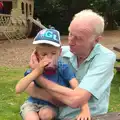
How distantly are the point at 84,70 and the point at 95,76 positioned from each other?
0.42ft

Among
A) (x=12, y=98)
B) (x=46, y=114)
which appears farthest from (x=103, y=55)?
(x=12, y=98)

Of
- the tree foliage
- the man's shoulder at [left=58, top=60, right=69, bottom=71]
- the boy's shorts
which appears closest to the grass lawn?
the boy's shorts

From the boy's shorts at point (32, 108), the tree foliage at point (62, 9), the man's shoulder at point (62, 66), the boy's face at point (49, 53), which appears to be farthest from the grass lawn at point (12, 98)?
the tree foliage at point (62, 9)

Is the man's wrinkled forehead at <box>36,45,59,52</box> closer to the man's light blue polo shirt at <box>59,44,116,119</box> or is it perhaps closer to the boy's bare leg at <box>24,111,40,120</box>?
the man's light blue polo shirt at <box>59,44,116,119</box>

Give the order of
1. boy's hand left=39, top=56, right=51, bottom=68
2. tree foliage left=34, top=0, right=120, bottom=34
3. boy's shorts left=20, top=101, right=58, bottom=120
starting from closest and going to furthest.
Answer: boy's hand left=39, top=56, right=51, bottom=68 → boy's shorts left=20, top=101, right=58, bottom=120 → tree foliage left=34, top=0, right=120, bottom=34

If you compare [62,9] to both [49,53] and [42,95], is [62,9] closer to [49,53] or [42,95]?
[42,95]

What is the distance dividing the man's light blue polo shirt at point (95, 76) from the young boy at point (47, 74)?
3.2 inches

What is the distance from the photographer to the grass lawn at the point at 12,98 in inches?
226

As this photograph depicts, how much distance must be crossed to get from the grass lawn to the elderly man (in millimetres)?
2930

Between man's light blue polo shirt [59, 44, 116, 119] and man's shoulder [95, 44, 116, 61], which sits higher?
man's shoulder [95, 44, 116, 61]

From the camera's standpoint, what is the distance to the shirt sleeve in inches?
97.9

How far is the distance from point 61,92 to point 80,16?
0.48 meters

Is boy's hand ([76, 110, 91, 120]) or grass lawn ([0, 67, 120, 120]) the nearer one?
boy's hand ([76, 110, 91, 120])

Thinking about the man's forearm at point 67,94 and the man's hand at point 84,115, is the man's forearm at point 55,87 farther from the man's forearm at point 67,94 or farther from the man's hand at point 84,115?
the man's hand at point 84,115
